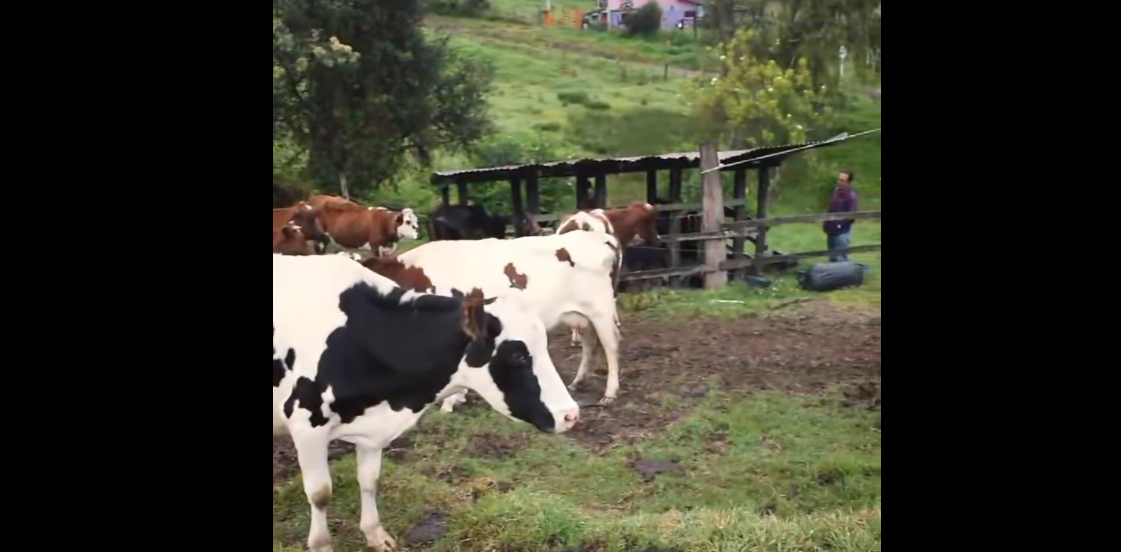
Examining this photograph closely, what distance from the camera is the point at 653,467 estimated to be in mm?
2682

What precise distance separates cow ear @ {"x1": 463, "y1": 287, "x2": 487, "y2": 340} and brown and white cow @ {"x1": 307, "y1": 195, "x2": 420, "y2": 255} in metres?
0.37

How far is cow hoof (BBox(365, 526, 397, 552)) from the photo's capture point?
258 centimetres

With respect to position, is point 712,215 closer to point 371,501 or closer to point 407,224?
point 407,224

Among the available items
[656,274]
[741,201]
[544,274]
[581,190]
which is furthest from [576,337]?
[741,201]

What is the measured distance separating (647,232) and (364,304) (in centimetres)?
96

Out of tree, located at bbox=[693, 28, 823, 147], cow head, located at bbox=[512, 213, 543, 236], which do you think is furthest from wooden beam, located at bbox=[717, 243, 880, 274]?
cow head, located at bbox=[512, 213, 543, 236]

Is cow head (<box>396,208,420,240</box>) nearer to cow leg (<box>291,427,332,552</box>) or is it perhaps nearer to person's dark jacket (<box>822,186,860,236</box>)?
cow leg (<box>291,427,332,552</box>)

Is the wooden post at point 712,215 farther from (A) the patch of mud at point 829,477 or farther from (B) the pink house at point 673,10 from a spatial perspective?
(A) the patch of mud at point 829,477

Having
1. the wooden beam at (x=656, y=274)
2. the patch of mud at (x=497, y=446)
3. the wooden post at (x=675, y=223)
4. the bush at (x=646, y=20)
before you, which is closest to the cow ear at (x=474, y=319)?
the patch of mud at (x=497, y=446)

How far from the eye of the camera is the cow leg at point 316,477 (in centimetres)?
246

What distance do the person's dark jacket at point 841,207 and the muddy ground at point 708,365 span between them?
25 cm

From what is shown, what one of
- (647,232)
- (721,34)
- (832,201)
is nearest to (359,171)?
(647,232)

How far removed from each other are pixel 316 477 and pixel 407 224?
814 mm
